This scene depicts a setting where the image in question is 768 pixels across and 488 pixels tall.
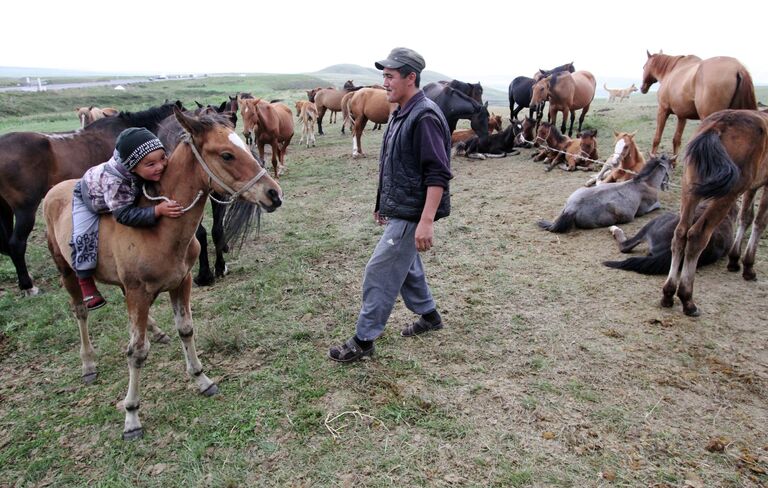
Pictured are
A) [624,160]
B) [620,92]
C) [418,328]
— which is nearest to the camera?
[418,328]

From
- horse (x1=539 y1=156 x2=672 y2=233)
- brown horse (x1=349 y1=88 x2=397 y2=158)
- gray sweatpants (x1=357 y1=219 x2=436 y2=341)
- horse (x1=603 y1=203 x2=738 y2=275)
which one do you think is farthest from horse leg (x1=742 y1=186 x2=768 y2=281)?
brown horse (x1=349 y1=88 x2=397 y2=158)

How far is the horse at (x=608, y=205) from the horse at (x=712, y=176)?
204 centimetres

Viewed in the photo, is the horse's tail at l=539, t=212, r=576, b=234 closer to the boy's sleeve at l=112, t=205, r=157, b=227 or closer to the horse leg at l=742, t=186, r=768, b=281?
the horse leg at l=742, t=186, r=768, b=281

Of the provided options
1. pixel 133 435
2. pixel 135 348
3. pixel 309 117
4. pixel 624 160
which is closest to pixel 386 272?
pixel 135 348

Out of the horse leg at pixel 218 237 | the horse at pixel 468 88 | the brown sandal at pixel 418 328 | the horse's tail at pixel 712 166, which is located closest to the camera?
the horse's tail at pixel 712 166

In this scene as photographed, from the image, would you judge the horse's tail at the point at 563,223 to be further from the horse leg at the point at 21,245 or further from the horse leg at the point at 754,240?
the horse leg at the point at 21,245

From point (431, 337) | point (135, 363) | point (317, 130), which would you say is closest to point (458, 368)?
point (431, 337)

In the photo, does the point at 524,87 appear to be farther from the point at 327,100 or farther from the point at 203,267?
the point at 203,267

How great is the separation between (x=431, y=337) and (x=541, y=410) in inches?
44.5

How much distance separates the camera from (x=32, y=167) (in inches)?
190

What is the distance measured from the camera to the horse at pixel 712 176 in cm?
364

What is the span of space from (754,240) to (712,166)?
4.74 ft

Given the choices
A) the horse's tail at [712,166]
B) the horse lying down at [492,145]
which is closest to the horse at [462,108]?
the horse lying down at [492,145]

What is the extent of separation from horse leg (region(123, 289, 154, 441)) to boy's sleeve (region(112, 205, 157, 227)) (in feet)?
1.45
